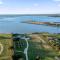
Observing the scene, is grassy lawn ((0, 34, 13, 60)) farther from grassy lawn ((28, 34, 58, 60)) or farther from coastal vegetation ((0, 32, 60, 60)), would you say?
grassy lawn ((28, 34, 58, 60))

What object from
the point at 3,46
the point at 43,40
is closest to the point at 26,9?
the point at 43,40

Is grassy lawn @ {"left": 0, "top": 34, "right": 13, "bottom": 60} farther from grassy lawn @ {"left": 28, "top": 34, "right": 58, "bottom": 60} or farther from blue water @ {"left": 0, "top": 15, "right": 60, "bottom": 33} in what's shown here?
grassy lawn @ {"left": 28, "top": 34, "right": 58, "bottom": 60}

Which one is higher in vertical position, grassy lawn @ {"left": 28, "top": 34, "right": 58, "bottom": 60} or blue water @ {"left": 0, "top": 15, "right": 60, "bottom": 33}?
blue water @ {"left": 0, "top": 15, "right": 60, "bottom": 33}

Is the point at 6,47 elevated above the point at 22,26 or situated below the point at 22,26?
below

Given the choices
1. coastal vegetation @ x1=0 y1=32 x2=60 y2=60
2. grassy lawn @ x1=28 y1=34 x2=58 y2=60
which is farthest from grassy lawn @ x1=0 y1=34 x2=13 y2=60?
grassy lawn @ x1=28 y1=34 x2=58 y2=60

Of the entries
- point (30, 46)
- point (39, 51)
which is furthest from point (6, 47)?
point (39, 51)

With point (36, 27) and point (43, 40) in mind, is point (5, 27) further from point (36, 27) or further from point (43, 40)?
point (43, 40)

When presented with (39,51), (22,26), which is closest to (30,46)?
(39,51)

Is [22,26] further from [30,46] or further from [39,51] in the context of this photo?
[39,51]

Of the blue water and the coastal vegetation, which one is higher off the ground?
the blue water

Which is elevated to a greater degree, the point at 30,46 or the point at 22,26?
the point at 22,26

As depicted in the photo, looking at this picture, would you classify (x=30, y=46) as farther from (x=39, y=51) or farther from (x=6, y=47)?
(x=6, y=47)
